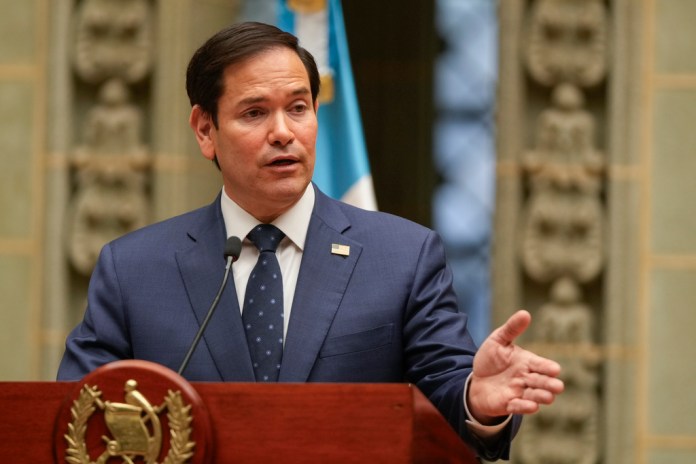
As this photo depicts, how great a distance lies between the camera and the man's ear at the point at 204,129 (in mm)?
3145

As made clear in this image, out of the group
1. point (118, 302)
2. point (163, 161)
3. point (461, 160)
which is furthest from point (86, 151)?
point (118, 302)

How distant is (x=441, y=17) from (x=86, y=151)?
180cm

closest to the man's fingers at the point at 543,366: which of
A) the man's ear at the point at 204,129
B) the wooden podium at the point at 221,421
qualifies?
the wooden podium at the point at 221,421

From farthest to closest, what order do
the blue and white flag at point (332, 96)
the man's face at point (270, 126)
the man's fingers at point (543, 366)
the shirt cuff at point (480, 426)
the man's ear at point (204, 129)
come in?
1. the blue and white flag at point (332, 96)
2. the man's ear at point (204, 129)
3. the man's face at point (270, 126)
4. the shirt cuff at point (480, 426)
5. the man's fingers at point (543, 366)

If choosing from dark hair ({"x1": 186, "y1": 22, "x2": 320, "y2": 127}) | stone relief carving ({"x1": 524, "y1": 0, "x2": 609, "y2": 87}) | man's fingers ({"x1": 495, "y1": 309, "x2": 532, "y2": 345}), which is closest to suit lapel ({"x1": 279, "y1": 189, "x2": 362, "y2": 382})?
dark hair ({"x1": 186, "y1": 22, "x2": 320, "y2": 127})

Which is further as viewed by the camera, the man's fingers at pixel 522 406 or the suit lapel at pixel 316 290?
the suit lapel at pixel 316 290

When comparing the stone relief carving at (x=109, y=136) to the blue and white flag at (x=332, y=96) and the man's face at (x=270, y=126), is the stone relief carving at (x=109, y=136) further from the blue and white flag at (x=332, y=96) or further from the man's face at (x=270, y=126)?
the man's face at (x=270, y=126)

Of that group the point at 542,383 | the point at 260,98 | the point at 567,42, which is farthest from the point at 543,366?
the point at 567,42

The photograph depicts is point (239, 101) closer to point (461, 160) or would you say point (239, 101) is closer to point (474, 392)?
point (474, 392)

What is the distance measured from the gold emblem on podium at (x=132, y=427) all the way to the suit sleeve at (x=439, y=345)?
640mm

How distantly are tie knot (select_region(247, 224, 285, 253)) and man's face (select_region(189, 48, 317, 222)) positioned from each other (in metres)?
0.05

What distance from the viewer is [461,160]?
19.1 ft

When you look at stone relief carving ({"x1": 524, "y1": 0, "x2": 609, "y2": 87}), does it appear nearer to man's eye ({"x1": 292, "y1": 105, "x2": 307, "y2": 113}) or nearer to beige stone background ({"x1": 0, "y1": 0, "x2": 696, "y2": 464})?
beige stone background ({"x1": 0, "y1": 0, "x2": 696, "y2": 464})

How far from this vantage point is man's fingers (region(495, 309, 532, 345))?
2.35 m
